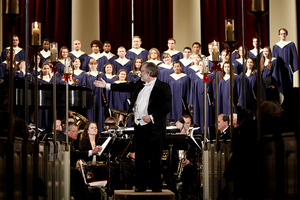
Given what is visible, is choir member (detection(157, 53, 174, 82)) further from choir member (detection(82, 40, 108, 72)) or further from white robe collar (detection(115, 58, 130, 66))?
choir member (detection(82, 40, 108, 72))

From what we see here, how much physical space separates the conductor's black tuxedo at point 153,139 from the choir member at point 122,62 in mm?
5498

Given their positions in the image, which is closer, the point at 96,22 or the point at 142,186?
the point at 142,186

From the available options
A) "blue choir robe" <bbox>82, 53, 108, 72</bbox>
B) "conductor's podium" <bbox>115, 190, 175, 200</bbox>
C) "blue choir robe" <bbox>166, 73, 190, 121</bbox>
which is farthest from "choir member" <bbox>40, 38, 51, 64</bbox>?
"conductor's podium" <bbox>115, 190, 175, 200</bbox>

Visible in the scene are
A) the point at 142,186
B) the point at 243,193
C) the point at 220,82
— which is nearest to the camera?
the point at 243,193

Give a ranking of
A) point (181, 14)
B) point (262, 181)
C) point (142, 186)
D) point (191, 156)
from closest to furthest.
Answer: point (262, 181)
point (142, 186)
point (191, 156)
point (181, 14)

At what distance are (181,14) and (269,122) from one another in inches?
389

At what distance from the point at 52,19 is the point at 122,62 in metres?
3.76

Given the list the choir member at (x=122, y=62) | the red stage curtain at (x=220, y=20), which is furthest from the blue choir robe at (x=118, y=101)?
the red stage curtain at (x=220, y=20)

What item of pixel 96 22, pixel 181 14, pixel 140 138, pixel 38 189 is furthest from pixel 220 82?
pixel 38 189

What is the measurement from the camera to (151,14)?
1241cm

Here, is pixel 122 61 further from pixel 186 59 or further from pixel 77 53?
pixel 186 59

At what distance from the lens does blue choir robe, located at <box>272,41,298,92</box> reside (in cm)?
959

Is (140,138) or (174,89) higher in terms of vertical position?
(174,89)

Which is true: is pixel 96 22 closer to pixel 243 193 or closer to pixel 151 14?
pixel 151 14
